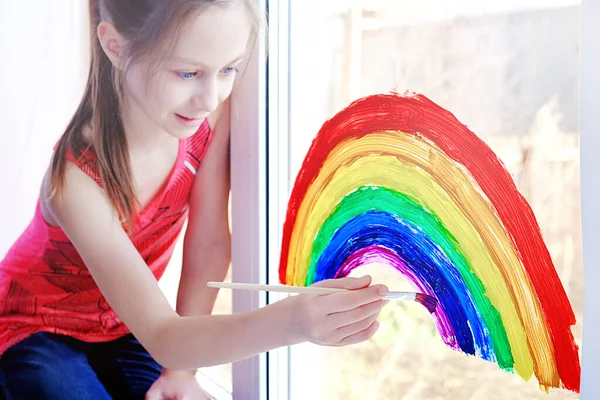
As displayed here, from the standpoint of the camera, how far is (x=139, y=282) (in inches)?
31.9

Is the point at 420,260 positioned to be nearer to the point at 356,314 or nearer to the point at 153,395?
the point at 356,314

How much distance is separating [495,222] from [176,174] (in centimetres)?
45

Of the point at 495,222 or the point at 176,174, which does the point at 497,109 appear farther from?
the point at 176,174

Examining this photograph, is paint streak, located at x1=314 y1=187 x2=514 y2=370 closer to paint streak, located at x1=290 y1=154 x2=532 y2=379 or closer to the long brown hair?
paint streak, located at x1=290 y1=154 x2=532 y2=379

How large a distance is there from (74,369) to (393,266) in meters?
0.47

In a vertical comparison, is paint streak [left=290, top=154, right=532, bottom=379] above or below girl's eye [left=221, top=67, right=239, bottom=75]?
below

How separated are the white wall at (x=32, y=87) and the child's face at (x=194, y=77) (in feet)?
0.32

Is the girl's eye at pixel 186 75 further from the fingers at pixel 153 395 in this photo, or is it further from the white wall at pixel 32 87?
the fingers at pixel 153 395

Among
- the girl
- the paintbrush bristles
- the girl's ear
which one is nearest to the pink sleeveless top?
the girl

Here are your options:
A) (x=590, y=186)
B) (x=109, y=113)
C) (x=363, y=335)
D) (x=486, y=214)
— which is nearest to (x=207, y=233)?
(x=109, y=113)

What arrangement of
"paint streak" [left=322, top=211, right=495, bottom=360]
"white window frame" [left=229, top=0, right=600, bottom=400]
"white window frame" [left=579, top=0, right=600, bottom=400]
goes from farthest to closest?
1. "white window frame" [left=229, top=0, right=600, bottom=400]
2. "paint streak" [left=322, top=211, right=495, bottom=360]
3. "white window frame" [left=579, top=0, right=600, bottom=400]

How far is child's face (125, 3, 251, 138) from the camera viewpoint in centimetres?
80

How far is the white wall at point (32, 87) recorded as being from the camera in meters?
0.88

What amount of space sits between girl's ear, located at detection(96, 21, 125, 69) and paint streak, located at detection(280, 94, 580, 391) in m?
0.31
